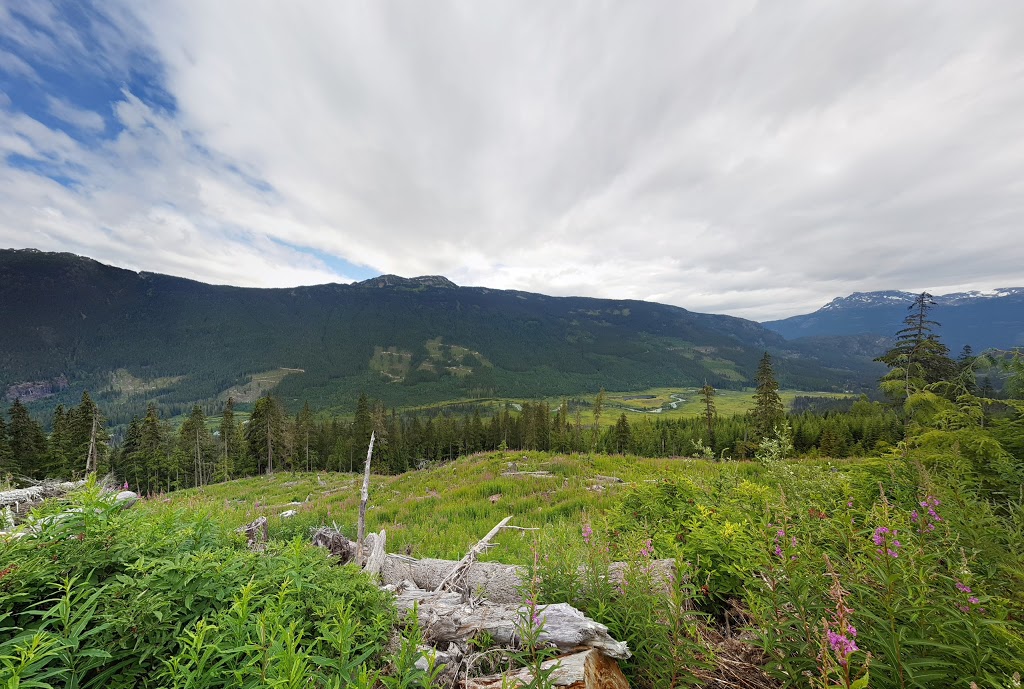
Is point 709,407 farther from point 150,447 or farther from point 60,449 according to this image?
point 60,449

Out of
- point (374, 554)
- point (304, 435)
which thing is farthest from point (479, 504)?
point (304, 435)

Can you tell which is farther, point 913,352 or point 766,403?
point 766,403

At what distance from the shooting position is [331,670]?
8.55ft

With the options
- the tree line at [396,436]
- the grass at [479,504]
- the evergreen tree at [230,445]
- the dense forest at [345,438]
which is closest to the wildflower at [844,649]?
the grass at [479,504]

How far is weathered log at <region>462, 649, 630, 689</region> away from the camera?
2.65 m

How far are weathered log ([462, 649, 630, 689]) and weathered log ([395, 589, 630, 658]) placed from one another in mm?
125

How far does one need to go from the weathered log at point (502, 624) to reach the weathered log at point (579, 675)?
0.13 m

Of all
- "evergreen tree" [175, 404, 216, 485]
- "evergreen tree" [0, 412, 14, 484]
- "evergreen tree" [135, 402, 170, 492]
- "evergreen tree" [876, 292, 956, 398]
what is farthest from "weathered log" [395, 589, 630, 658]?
"evergreen tree" [175, 404, 216, 485]

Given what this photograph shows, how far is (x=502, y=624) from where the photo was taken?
3.49 m

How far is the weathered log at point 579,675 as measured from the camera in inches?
104

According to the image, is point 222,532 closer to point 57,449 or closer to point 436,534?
point 436,534

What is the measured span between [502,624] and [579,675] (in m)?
1.01

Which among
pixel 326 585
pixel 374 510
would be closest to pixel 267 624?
pixel 326 585

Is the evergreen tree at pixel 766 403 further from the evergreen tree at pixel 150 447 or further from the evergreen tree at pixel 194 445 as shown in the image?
the evergreen tree at pixel 150 447
